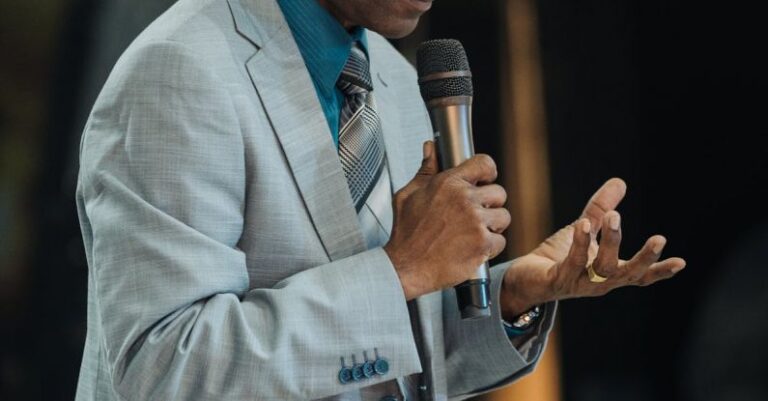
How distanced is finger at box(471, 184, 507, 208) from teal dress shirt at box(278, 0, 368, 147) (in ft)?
0.92

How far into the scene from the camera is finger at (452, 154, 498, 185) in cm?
121

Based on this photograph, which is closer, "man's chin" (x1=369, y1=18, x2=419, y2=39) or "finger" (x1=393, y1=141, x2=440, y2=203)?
"finger" (x1=393, y1=141, x2=440, y2=203)

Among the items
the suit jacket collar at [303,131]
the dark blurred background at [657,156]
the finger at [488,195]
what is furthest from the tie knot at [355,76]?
the dark blurred background at [657,156]

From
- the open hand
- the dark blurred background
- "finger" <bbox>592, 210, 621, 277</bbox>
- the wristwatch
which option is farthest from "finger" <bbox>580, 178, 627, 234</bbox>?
the dark blurred background

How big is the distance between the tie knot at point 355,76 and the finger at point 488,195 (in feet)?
1.10

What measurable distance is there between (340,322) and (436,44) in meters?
0.40

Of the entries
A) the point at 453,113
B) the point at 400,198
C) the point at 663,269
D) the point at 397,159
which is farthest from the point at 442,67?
the point at 663,269

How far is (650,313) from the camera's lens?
266 centimetres

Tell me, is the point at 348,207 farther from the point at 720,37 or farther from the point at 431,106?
the point at 720,37

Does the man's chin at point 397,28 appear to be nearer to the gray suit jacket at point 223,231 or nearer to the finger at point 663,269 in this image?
the gray suit jacket at point 223,231

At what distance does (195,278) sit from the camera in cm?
117

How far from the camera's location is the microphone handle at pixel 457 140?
1.23 metres

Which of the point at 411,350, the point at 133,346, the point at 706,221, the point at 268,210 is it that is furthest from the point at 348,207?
the point at 706,221

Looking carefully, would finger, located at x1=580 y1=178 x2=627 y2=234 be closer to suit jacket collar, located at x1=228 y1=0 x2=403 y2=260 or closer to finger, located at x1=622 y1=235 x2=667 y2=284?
finger, located at x1=622 y1=235 x2=667 y2=284
